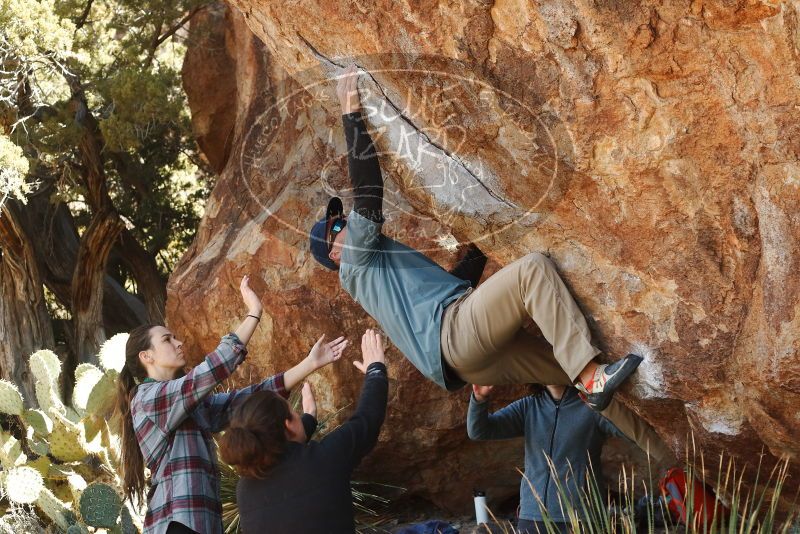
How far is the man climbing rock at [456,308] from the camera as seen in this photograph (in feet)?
15.0

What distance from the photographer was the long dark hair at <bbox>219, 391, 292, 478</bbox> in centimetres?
405

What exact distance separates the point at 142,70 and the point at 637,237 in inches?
285

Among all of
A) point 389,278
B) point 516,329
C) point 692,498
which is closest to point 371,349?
point 389,278

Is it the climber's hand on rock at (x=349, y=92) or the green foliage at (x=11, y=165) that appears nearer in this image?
the climber's hand on rock at (x=349, y=92)

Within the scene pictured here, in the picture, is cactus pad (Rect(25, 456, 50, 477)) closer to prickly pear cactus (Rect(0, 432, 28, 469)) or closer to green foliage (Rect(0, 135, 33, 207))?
prickly pear cactus (Rect(0, 432, 28, 469))

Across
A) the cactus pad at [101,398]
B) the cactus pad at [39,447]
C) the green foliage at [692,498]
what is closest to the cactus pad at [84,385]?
the cactus pad at [101,398]

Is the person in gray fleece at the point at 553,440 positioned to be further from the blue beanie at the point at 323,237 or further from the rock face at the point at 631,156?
the blue beanie at the point at 323,237

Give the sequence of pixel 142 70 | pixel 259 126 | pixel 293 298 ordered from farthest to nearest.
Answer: pixel 142 70 < pixel 259 126 < pixel 293 298

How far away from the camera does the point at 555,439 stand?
5648 mm

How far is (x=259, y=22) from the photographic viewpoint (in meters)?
5.50

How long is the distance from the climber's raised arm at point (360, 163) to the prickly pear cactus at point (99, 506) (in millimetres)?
3224

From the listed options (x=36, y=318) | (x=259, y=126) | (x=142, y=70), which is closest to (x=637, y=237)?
(x=259, y=126)

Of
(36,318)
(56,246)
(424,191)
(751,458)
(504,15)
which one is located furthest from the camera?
(56,246)

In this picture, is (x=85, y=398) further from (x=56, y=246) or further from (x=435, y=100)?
(x=56, y=246)
